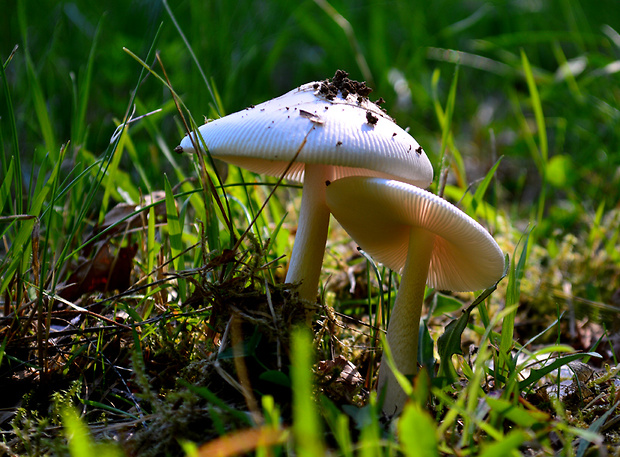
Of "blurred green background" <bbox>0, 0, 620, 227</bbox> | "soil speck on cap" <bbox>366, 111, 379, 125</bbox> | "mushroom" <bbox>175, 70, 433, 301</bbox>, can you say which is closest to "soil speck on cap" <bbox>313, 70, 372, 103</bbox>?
"mushroom" <bbox>175, 70, 433, 301</bbox>

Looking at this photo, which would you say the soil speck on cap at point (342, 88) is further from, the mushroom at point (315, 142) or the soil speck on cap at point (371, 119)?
the soil speck on cap at point (371, 119)

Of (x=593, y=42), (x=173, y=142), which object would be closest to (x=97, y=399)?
(x=173, y=142)

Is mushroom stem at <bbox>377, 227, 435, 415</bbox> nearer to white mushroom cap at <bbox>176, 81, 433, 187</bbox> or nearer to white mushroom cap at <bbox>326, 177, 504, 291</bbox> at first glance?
white mushroom cap at <bbox>326, 177, 504, 291</bbox>

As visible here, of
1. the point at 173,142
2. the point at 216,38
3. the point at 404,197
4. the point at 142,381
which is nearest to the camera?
the point at 142,381

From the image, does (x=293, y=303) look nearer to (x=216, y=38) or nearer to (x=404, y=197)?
(x=404, y=197)

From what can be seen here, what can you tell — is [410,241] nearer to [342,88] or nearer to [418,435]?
[342,88]

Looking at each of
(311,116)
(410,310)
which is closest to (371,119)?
(311,116)

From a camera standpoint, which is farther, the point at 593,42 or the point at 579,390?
the point at 593,42

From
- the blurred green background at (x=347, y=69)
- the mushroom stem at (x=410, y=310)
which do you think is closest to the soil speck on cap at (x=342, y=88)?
the mushroom stem at (x=410, y=310)
